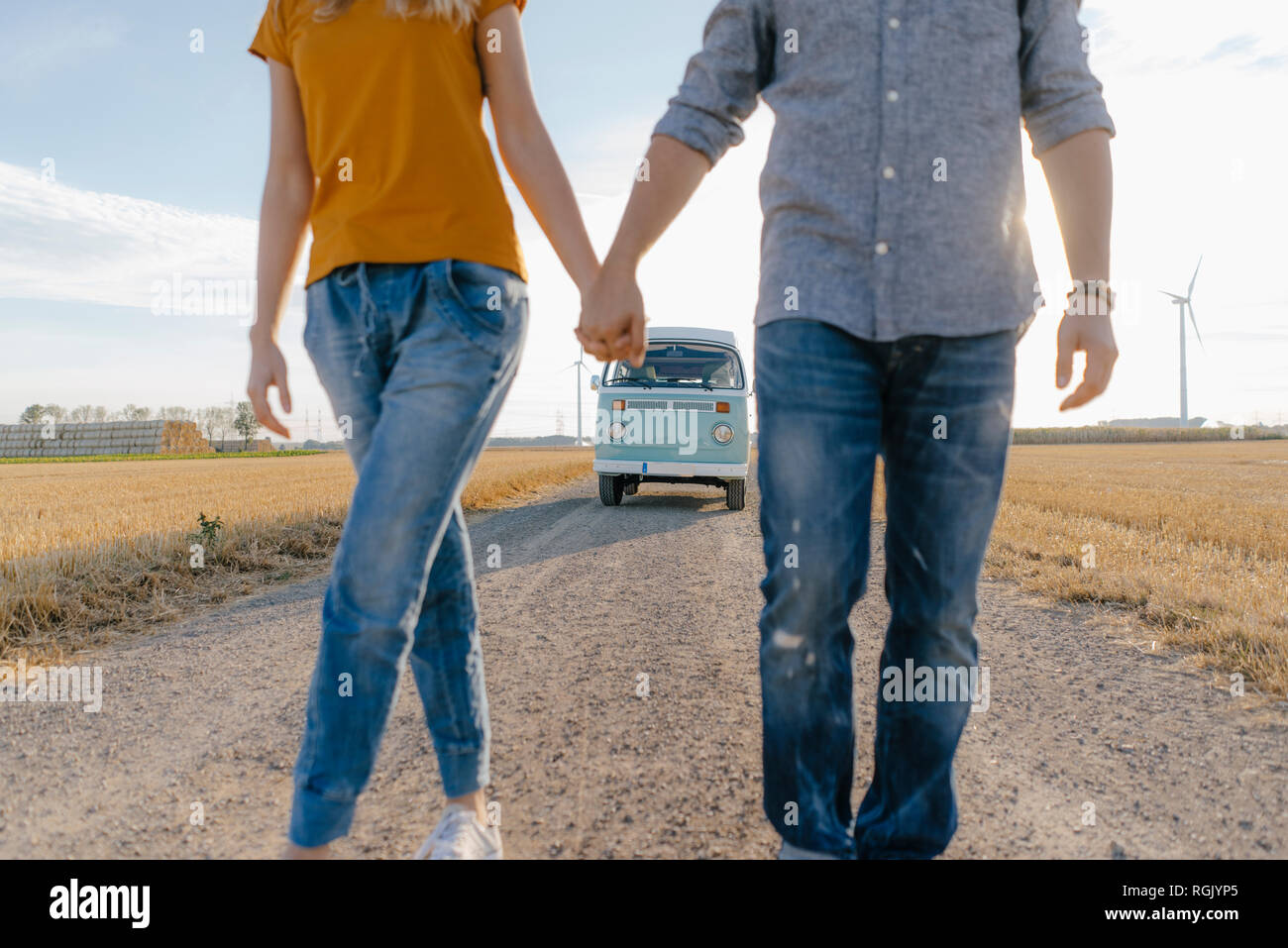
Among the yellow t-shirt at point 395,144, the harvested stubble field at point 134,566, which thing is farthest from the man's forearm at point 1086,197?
the harvested stubble field at point 134,566

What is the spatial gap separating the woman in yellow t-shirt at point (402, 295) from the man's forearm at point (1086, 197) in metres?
0.97

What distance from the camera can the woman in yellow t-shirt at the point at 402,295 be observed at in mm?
1473

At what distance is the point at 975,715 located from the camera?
9.12ft

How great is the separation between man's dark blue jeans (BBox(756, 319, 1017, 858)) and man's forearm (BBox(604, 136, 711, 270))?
0.96 feet

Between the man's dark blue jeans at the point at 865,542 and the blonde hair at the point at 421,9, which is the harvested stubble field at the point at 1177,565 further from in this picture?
the blonde hair at the point at 421,9

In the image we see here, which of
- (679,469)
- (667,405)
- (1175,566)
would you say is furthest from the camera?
(667,405)

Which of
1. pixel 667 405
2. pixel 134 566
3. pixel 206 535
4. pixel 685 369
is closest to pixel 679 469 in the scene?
pixel 667 405

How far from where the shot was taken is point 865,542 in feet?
5.08

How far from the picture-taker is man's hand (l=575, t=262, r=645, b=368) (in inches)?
59.4

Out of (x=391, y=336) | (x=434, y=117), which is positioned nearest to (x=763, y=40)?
(x=434, y=117)

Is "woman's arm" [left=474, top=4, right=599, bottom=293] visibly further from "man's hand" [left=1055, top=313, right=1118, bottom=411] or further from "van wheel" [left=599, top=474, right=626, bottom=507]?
"van wheel" [left=599, top=474, right=626, bottom=507]

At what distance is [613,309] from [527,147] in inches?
18.8

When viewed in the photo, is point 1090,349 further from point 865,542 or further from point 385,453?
point 385,453
